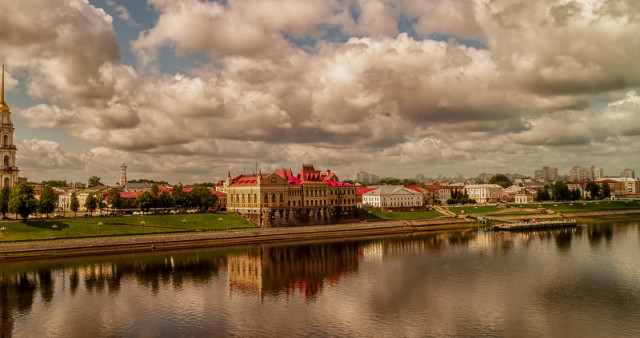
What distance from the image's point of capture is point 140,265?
69188 mm

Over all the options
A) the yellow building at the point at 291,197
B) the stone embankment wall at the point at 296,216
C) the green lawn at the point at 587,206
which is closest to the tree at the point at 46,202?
the yellow building at the point at 291,197

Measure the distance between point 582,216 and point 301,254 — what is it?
105678 mm

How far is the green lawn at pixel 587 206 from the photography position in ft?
501

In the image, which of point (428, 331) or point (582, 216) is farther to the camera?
point (582, 216)

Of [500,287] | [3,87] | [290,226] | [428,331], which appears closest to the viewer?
[428,331]

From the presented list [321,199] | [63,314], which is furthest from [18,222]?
[321,199]

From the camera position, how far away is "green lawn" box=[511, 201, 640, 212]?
501 ft

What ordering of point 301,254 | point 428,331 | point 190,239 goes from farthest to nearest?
1. point 190,239
2. point 301,254
3. point 428,331

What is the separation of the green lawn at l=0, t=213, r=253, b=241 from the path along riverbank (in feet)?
12.4

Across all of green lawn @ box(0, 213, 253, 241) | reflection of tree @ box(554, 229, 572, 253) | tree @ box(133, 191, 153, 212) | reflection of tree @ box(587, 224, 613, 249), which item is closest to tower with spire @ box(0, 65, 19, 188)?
green lawn @ box(0, 213, 253, 241)

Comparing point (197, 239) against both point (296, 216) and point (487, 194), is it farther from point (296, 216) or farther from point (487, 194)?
point (487, 194)

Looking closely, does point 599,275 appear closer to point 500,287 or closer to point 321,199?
point 500,287

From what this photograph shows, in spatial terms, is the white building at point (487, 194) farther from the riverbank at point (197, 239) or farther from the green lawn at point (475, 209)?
the riverbank at point (197, 239)

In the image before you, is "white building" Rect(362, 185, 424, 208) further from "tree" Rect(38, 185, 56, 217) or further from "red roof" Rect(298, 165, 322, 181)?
"tree" Rect(38, 185, 56, 217)
